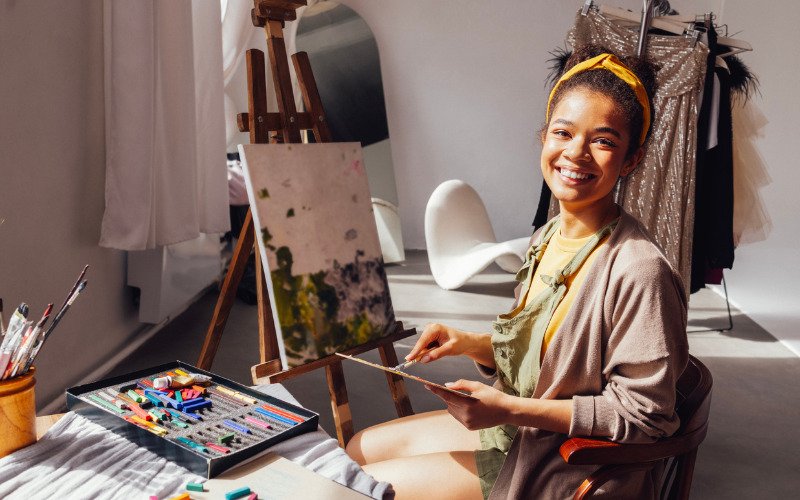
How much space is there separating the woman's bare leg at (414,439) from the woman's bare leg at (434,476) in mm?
118

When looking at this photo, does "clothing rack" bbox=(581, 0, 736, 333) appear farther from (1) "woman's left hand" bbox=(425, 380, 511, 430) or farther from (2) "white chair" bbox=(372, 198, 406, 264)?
(2) "white chair" bbox=(372, 198, 406, 264)

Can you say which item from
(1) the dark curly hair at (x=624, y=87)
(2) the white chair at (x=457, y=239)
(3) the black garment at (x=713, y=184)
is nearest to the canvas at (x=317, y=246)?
(1) the dark curly hair at (x=624, y=87)

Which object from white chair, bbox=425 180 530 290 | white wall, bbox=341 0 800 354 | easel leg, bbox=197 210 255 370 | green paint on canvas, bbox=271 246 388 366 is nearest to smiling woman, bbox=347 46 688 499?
green paint on canvas, bbox=271 246 388 366

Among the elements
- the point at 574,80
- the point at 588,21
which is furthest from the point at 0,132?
the point at 588,21

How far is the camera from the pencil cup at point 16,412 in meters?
0.85

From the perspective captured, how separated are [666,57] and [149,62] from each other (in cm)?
224

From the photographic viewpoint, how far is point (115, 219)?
249 centimetres

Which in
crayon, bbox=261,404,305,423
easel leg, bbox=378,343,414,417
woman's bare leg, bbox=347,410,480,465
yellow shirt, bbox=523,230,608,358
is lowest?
easel leg, bbox=378,343,414,417

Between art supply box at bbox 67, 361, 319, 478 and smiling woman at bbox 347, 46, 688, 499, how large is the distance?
0.26m

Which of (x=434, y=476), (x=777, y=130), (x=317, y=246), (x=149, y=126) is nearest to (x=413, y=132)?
(x=777, y=130)

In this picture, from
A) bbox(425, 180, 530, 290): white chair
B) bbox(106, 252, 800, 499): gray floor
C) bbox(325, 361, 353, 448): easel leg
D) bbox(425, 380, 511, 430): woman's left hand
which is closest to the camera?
bbox(425, 380, 511, 430): woman's left hand

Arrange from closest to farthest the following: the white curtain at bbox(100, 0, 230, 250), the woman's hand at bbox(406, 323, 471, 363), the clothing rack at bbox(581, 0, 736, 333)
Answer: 1. the woman's hand at bbox(406, 323, 471, 363)
2. the white curtain at bbox(100, 0, 230, 250)
3. the clothing rack at bbox(581, 0, 736, 333)

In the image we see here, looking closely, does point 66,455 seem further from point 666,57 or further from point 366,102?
point 366,102

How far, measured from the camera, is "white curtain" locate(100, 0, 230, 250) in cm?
239
